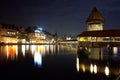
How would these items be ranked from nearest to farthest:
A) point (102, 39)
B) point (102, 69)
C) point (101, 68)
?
1. point (102, 69)
2. point (101, 68)
3. point (102, 39)

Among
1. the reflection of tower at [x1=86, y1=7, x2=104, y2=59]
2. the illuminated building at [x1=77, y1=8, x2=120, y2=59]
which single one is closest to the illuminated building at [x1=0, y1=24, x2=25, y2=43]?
the reflection of tower at [x1=86, y1=7, x2=104, y2=59]

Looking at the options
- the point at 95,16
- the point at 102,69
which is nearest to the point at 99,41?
the point at 102,69

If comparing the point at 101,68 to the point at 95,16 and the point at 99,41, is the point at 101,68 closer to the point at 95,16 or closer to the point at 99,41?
A: the point at 99,41

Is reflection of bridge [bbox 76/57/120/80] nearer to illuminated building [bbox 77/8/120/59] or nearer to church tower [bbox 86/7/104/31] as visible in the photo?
illuminated building [bbox 77/8/120/59]

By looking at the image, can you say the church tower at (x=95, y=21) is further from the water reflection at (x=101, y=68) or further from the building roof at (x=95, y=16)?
the water reflection at (x=101, y=68)

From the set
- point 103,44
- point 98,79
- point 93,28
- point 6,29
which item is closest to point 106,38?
point 103,44

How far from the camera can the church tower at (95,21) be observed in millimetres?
52281

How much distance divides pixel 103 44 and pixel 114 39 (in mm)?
2048

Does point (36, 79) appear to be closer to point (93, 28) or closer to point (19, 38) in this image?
point (93, 28)

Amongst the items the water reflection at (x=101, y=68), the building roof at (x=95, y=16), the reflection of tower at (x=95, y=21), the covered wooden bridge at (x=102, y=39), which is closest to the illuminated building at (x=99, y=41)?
the covered wooden bridge at (x=102, y=39)

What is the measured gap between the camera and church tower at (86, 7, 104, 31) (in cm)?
5228

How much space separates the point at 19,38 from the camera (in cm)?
13812

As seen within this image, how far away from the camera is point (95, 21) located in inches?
2098

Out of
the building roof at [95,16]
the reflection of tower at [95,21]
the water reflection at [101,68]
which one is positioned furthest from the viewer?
the building roof at [95,16]
